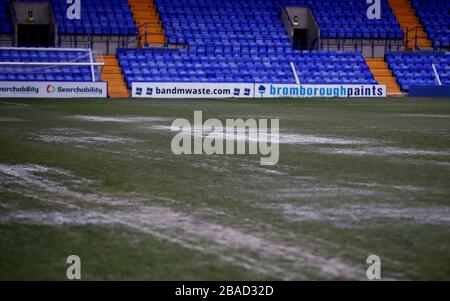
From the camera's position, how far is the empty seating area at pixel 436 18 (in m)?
46.3

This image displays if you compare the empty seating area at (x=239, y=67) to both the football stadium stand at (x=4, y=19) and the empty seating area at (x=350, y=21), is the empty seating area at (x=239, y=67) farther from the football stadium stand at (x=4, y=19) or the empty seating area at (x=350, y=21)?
the football stadium stand at (x=4, y=19)

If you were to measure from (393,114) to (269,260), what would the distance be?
1989 centimetres

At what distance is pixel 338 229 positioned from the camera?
6.73 metres

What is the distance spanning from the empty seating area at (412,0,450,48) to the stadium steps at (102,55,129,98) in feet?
56.6

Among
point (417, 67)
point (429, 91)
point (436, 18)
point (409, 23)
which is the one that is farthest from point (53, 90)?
point (436, 18)

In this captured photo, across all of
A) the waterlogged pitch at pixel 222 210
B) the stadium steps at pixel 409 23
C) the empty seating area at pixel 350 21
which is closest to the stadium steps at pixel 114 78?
the empty seating area at pixel 350 21

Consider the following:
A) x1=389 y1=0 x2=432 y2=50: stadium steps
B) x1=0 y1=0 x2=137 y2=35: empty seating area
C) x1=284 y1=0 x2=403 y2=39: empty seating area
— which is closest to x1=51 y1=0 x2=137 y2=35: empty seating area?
x1=0 y1=0 x2=137 y2=35: empty seating area

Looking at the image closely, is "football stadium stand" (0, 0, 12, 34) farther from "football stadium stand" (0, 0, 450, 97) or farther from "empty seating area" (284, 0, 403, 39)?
"empty seating area" (284, 0, 403, 39)

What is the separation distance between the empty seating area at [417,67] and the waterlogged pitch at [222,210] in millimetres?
27729

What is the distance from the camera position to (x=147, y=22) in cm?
4241

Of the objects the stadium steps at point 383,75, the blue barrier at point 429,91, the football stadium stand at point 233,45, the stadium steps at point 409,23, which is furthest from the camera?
the stadium steps at point 409,23

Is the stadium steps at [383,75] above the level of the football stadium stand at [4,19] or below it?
below

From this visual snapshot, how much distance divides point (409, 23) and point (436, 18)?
1.63 meters

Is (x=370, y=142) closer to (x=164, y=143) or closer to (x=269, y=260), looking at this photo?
(x=164, y=143)
